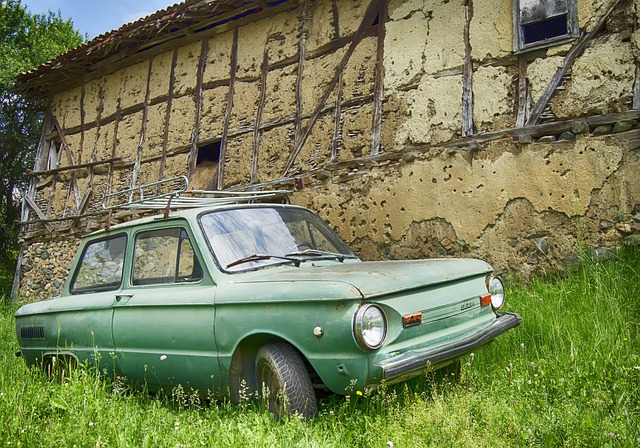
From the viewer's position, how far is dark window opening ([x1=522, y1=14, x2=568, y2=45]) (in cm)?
648

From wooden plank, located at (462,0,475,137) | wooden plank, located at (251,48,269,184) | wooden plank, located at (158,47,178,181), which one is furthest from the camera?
wooden plank, located at (158,47,178,181)

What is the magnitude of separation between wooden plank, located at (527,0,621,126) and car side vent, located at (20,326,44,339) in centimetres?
529

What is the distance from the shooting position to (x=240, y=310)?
3279mm

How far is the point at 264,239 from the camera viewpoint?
3.88 m

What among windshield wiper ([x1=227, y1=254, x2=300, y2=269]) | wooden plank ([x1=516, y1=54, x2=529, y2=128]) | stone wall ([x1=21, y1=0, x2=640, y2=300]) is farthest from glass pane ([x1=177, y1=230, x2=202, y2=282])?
wooden plank ([x1=516, y1=54, x2=529, y2=128])

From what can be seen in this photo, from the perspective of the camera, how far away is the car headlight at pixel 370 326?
109 inches

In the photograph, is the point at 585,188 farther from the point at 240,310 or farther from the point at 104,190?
the point at 104,190

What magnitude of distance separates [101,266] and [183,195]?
110 inches

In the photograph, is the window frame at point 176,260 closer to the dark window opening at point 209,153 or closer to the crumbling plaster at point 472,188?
the crumbling plaster at point 472,188

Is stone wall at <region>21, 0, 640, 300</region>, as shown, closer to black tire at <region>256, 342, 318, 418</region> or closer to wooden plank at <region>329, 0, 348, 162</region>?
wooden plank at <region>329, 0, 348, 162</region>

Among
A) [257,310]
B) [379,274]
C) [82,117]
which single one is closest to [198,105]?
[82,117]

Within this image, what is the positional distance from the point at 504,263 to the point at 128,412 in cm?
432

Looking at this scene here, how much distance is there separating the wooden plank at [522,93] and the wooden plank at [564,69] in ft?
0.24

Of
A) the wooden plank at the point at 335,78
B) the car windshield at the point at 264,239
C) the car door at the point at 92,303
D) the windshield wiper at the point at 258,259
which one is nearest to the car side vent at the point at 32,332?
the car door at the point at 92,303
